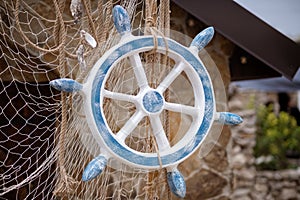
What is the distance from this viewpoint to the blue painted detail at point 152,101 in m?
0.94

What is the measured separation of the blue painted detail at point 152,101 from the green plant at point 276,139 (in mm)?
3274

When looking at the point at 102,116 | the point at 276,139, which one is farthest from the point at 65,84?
the point at 276,139

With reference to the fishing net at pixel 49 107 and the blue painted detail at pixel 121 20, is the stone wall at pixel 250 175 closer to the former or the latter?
the fishing net at pixel 49 107

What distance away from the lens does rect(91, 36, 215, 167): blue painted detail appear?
2.97 feet

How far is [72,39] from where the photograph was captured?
1.42m

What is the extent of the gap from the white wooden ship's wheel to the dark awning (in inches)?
30.3

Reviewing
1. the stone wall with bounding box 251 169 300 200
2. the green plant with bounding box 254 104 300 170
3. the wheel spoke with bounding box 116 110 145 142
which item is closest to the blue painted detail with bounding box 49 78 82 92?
the wheel spoke with bounding box 116 110 145 142

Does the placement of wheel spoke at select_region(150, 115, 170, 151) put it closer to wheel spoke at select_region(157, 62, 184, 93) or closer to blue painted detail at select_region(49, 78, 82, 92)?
wheel spoke at select_region(157, 62, 184, 93)

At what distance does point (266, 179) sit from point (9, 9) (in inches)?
113

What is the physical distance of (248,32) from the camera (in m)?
1.88

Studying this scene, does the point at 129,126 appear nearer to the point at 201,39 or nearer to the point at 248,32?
the point at 201,39

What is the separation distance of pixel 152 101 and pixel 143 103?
0.02 metres

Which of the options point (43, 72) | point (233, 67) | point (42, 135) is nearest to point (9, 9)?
point (43, 72)

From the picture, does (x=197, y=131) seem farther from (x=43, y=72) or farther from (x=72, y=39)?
(x=43, y=72)
